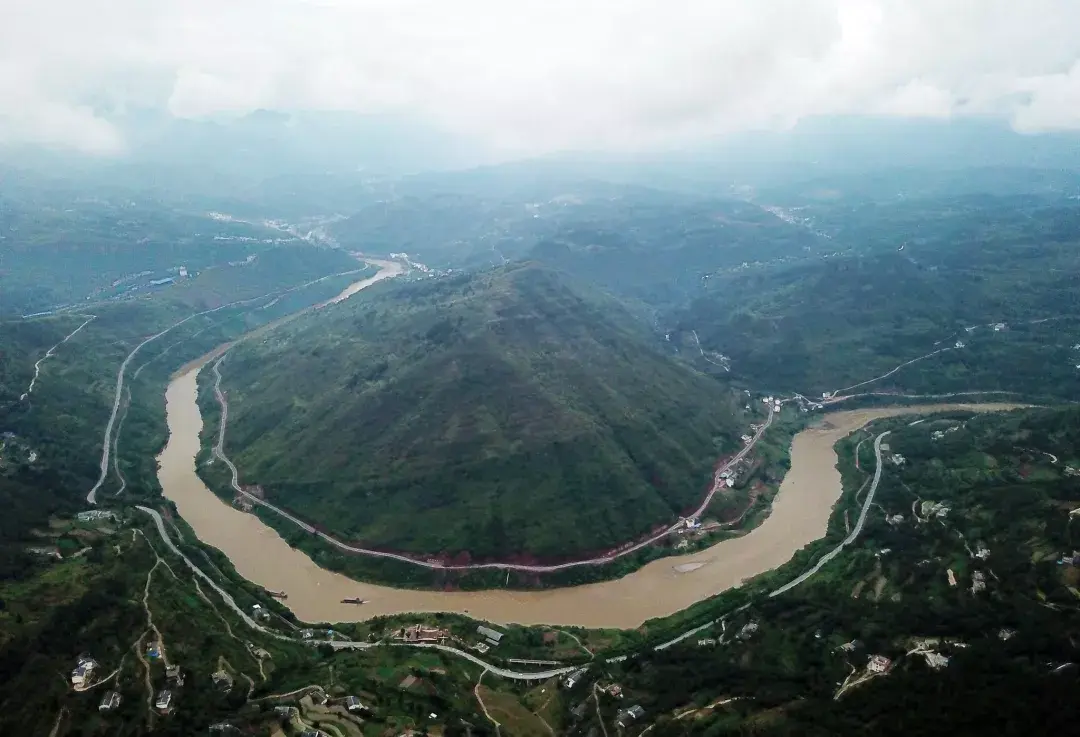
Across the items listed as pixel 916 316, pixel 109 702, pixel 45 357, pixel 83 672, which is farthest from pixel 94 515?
pixel 916 316

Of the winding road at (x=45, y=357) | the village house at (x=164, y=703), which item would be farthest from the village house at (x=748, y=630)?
the winding road at (x=45, y=357)

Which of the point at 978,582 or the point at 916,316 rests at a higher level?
the point at 916,316

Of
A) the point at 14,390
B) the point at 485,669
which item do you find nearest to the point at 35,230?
the point at 14,390

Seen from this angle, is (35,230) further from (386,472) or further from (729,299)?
(729,299)

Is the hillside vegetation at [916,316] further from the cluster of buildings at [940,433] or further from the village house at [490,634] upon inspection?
the village house at [490,634]

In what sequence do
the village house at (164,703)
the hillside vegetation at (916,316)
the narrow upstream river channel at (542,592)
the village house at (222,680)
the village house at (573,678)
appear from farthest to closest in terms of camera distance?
the hillside vegetation at (916,316) → the narrow upstream river channel at (542,592) → the village house at (573,678) → the village house at (222,680) → the village house at (164,703)

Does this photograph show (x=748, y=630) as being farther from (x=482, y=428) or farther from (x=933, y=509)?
(x=482, y=428)

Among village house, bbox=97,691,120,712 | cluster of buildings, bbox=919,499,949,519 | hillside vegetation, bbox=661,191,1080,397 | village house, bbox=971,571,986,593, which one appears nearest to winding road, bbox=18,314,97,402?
Answer: village house, bbox=97,691,120,712
